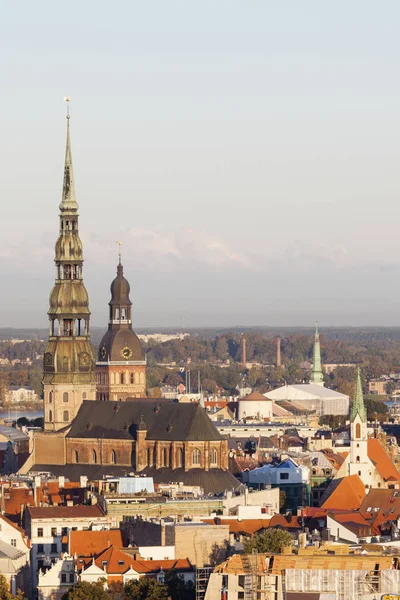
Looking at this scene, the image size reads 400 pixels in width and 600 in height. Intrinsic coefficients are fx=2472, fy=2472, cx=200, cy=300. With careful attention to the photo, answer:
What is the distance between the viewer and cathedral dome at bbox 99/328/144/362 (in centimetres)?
12350

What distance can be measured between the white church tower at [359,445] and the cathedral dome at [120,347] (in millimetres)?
23481

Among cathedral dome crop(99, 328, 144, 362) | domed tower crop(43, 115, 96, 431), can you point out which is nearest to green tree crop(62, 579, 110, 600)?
domed tower crop(43, 115, 96, 431)

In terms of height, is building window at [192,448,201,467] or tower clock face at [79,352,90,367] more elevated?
tower clock face at [79,352,90,367]

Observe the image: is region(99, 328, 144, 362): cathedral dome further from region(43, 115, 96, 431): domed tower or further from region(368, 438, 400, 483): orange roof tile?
region(368, 438, 400, 483): orange roof tile

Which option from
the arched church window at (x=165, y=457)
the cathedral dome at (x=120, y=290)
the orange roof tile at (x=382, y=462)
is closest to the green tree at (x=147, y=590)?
the arched church window at (x=165, y=457)

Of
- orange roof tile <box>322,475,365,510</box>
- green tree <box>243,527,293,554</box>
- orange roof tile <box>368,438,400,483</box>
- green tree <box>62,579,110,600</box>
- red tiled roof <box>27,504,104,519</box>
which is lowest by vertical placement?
green tree <box>62,579,110,600</box>

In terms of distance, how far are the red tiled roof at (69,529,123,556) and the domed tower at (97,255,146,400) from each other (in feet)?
155

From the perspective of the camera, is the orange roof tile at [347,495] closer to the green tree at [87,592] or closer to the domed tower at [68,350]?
the domed tower at [68,350]

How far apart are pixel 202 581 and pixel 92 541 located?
9631mm

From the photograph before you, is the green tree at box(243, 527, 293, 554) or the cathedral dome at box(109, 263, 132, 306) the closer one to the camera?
the green tree at box(243, 527, 293, 554)

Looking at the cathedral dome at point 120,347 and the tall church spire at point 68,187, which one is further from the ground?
the tall church spire at point 68,187

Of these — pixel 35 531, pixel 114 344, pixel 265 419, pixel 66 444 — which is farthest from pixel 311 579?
pixel 265 419

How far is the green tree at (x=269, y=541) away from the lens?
68750 mm

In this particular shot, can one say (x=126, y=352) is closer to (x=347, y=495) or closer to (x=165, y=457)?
(x=165, y=457)
